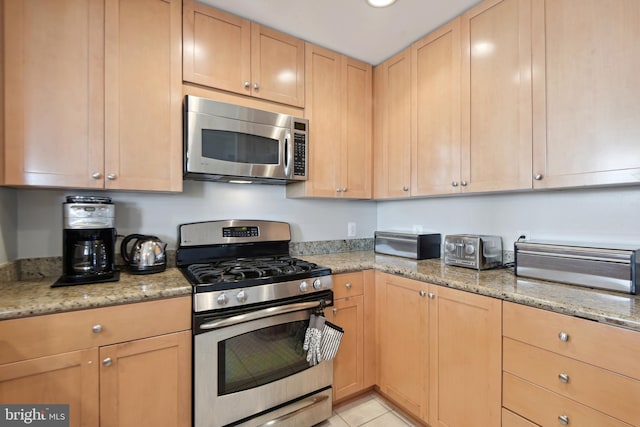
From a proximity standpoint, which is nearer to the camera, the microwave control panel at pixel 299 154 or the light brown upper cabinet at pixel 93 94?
the light brown upper cabinet at pixel 93 94

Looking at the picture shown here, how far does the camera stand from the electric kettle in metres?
1.57

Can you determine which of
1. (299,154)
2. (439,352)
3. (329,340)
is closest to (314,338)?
(329,340)

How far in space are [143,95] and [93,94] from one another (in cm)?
22

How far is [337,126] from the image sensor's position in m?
2.27

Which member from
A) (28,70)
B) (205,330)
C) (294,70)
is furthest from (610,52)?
(28,70)

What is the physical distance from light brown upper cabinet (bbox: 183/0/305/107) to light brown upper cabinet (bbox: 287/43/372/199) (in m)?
0.14

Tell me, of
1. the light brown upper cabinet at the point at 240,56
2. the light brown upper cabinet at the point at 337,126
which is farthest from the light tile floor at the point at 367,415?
the light brown upper cabinet at the point at 240,56

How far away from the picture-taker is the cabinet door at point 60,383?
1.07 m

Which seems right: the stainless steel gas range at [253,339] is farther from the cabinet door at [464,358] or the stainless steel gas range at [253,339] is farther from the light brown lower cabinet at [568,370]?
the light brown lower cabinet at [568,370]

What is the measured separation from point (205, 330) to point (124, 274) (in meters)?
0.60

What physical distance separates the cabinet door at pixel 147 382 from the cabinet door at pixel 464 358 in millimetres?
1267

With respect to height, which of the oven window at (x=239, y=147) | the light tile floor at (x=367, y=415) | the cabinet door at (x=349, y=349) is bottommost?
the light tile floor at (x=367, y=415)

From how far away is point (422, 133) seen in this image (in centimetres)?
207

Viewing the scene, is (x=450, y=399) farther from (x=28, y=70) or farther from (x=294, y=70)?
(x=28, y=70)
